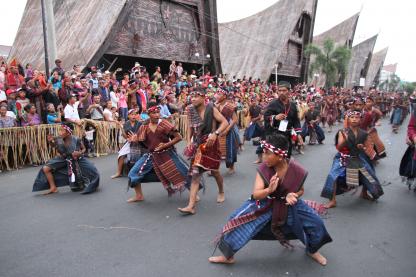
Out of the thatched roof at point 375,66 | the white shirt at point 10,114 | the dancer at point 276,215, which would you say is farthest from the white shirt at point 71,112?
the thatched roof at point 375,66

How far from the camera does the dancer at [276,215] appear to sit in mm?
3168

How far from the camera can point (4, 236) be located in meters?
4.14

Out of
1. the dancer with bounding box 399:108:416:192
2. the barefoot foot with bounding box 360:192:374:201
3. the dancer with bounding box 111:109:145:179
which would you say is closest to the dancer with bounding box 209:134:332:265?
the barefoot foot with bounding box 360:192:374:201

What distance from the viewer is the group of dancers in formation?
3238 millimetres

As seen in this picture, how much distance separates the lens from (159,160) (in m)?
5.16

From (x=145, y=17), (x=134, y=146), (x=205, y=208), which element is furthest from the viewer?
(x=145, y=17)

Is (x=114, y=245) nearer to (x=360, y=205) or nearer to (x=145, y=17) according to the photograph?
(x=360, y=205)

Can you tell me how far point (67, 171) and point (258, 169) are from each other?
13.0 feet

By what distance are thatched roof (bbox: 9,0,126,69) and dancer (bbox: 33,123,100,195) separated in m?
8.26

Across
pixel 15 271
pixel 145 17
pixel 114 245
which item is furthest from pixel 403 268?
pixel 145 17

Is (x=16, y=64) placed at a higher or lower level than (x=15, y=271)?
higher

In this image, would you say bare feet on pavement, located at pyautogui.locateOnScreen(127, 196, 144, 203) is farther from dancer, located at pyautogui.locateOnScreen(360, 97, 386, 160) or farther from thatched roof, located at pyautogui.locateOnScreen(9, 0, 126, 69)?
thatched roof, located at pyautogui.locateOnScreen(9, 0, 126, 69)

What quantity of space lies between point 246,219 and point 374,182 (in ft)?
8.70

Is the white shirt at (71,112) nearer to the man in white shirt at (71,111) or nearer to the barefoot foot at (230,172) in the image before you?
the man in white shirt at (71,111)
